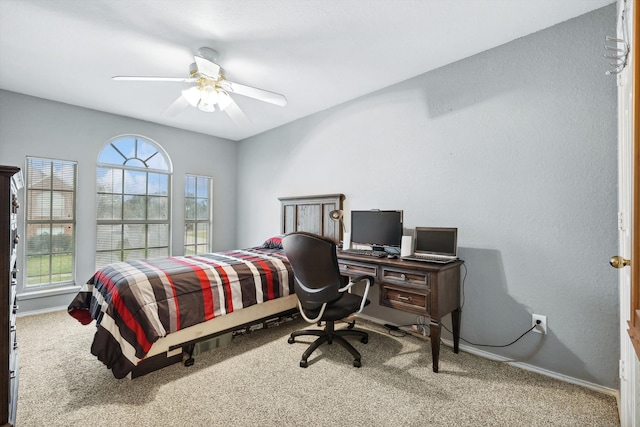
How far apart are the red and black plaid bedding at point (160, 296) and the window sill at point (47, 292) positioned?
1574mm

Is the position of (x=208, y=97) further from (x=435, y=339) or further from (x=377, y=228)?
(x=435, y=339)

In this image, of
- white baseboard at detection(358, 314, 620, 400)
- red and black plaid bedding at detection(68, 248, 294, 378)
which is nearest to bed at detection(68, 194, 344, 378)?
red and black plaid bedding at detection(68, 248, 294, 378)

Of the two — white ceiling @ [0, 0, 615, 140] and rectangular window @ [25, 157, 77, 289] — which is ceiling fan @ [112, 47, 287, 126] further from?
rectangular window @ [25, 157, 77, 289]

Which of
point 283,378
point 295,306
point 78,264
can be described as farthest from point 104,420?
point 78,264

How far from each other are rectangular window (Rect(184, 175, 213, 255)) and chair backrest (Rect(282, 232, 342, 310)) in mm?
3146

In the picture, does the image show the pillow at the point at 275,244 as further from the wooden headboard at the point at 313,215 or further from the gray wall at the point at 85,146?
the gray wall at the point at 85,146

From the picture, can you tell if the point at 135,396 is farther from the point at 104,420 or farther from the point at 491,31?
the point at 491,31

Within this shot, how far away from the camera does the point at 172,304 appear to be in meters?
2.12

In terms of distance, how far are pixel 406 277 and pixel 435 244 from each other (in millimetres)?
489

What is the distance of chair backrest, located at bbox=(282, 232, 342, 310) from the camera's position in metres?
2.08

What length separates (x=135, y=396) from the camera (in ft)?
5.93

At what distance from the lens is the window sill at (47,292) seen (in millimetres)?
3256

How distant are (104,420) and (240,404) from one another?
731 mm

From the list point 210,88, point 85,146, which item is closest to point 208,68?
point 210,88
